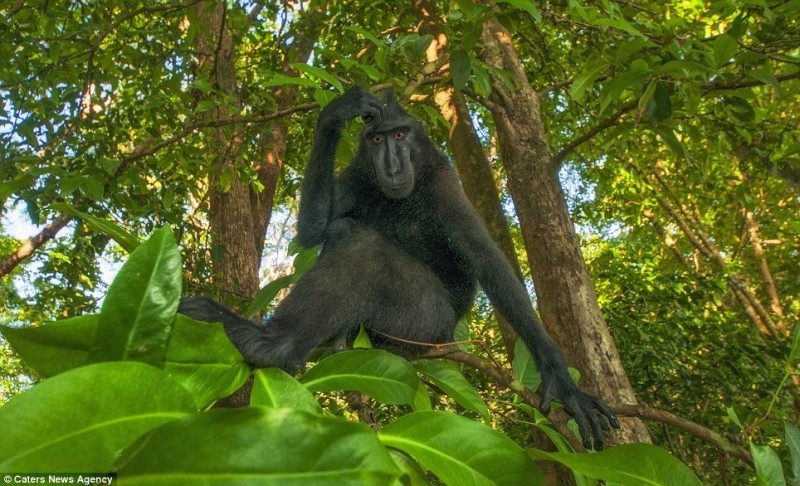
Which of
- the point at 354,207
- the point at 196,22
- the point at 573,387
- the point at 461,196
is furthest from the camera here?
the point at 196,22

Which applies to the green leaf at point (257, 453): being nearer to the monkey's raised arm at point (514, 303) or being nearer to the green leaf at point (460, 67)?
the monkey's raised arm at point (514, 303)

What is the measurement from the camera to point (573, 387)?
238 centimetres

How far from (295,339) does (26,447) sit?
1816 millimetres

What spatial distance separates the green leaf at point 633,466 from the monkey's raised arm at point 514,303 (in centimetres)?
95

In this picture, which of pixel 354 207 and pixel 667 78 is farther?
pixel 354 207

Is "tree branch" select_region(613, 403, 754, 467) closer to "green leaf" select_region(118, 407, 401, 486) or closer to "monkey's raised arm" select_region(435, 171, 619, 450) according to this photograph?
"monkey's raised arm" select_region(435, 171, 619, 450)

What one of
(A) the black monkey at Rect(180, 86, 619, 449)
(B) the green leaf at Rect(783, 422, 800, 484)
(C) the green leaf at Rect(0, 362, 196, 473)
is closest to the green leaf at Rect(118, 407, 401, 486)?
(C) the green leaf at Rect(0, 362, 196, 473)

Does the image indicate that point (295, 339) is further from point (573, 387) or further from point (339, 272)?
point (573, 387)

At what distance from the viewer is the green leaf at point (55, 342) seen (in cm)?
79

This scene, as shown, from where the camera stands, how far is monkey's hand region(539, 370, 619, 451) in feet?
7.34

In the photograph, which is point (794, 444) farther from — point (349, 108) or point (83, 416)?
point (349, 108)

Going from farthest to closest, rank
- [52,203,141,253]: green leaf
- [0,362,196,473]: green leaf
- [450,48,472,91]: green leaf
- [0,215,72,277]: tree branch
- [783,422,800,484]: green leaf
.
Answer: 1. [0,215,72,277]: tree branch
2. [450,48,472,91]: green leaf
3. [783,422,800,484]: green leaf
4. [52,203,141,253]: green leaf
5. [0,362,196,473]: green leaf

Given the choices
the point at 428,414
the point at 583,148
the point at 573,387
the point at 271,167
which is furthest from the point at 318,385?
the point at 583,148

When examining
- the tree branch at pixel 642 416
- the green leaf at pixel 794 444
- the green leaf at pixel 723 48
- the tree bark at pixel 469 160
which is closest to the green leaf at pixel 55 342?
the tree branch at pixel 642 416
